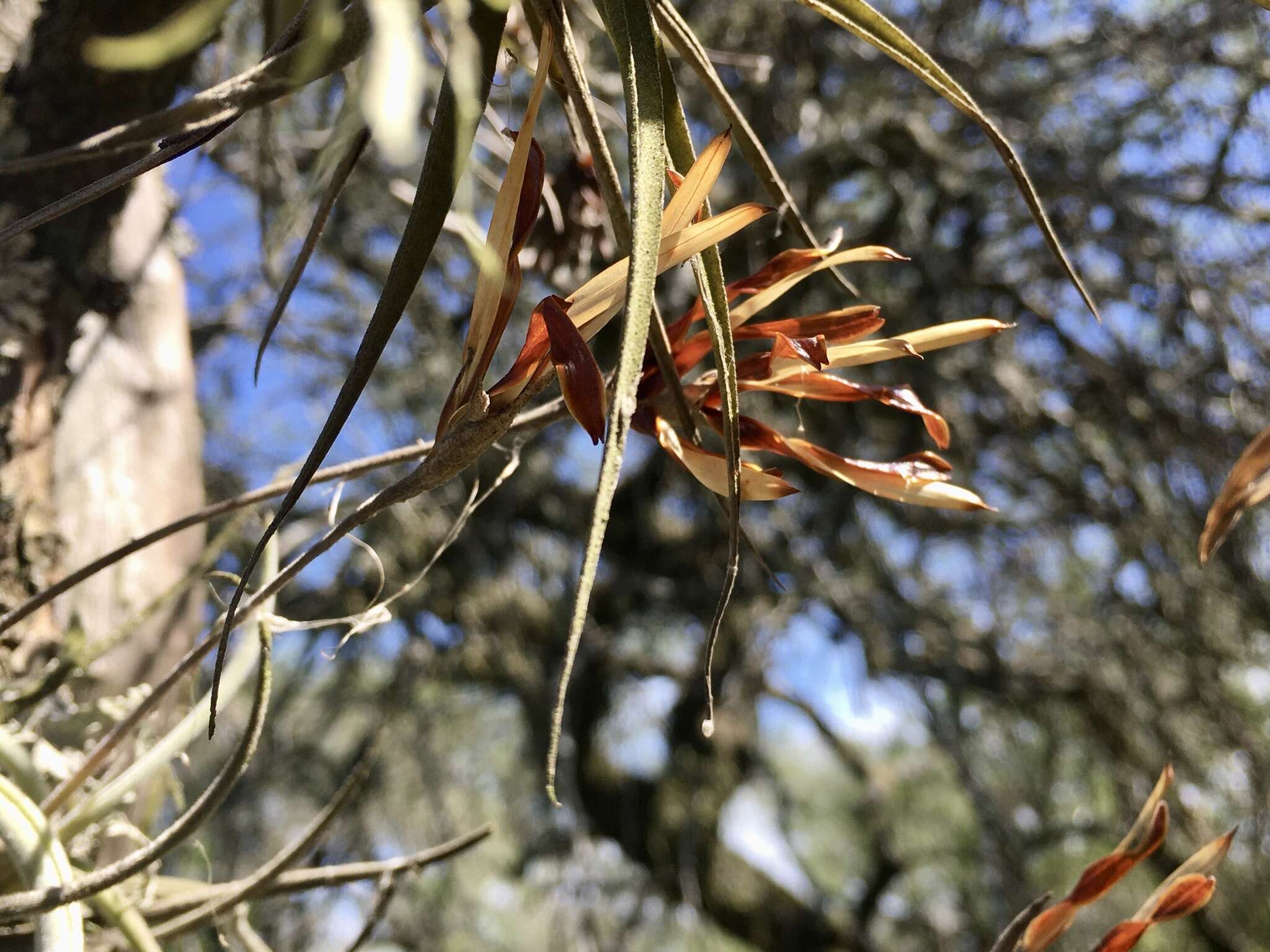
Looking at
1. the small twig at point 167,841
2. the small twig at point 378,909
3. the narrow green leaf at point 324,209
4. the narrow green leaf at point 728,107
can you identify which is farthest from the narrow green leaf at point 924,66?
the small twig at point 378,909

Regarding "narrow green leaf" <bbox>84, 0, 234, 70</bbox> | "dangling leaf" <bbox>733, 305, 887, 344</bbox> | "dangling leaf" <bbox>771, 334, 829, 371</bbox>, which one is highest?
"narrow green leaf" <bbox>84, 0, 234, 70</bbox>

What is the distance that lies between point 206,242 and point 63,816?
1.82 meters

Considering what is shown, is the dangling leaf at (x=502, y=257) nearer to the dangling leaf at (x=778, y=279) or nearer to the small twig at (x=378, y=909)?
the dangling leaf at (x=778, y=279)

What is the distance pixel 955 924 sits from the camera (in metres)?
2.06

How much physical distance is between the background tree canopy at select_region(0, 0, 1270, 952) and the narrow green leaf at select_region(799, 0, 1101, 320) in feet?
1.79

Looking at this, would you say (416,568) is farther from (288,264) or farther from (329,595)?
(288,264)

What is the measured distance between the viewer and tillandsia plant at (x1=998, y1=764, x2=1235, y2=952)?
35cm

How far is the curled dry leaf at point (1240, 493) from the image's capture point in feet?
1.24

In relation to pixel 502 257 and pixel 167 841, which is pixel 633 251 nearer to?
pixel 502 257

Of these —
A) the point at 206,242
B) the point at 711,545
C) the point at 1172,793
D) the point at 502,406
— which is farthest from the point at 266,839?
the point at 502,406

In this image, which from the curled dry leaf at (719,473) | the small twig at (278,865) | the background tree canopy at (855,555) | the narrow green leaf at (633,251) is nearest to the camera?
the narrow green leaf at (633,251)

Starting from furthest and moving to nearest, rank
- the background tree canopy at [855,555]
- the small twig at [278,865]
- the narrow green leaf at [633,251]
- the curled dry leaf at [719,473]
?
the background tree canopy at [855,555], the small twig at [278,865], the curled dry leaf at [719,473], the narrow green leaf at [633,251]

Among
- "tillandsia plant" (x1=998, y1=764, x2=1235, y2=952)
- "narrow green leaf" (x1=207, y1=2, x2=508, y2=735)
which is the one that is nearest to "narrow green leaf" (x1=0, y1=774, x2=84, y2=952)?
"narrow green leaf" (x1=207, y1=2, x2=508, y2=735)

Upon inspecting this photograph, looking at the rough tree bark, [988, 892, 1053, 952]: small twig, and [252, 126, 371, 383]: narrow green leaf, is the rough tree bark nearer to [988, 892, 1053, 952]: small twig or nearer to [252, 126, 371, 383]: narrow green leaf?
[252, 126, 371, 383]: narrow green leaf
